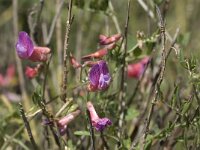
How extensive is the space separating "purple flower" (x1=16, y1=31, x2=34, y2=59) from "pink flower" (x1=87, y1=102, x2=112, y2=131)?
0.19 m

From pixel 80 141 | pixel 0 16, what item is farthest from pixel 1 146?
pixel 0 16

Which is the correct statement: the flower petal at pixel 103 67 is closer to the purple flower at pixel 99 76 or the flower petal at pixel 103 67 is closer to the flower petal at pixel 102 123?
the purple flower at pixel 99 76

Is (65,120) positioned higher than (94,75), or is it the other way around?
(94,75)

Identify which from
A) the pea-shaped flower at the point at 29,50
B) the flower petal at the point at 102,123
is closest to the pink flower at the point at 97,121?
the flower petal at the point at 102,123

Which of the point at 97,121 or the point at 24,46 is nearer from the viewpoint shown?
the point at 97,121

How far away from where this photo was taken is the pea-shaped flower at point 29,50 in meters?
1.33

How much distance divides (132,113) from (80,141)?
161mm

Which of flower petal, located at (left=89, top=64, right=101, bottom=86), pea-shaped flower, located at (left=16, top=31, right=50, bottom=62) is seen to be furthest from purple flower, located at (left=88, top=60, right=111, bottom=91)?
pea-shaped flower, located at (left=16, top=31, right=50, bottom=62)

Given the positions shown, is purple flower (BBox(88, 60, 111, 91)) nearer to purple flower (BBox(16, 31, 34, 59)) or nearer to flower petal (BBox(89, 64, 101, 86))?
flower petal (BBox(89, 64, 101, 86))

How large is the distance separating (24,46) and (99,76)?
21 centimetres

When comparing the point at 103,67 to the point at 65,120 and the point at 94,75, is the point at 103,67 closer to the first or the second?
the point at 94,75

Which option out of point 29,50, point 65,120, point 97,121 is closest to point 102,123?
point 97,121

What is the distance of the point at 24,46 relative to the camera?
135cm

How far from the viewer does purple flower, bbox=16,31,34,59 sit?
52.1 inches
